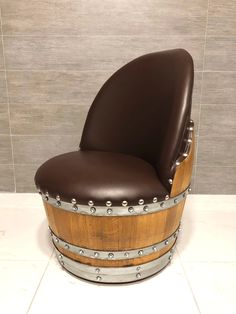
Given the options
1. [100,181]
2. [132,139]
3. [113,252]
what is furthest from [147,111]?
[113,252]

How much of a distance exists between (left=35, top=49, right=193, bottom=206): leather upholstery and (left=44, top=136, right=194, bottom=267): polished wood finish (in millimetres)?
69

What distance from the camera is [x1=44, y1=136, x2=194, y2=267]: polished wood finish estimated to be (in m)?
1.05

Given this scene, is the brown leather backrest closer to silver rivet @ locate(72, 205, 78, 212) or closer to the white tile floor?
silver rivet @ locate(72, 205, 78, 212)

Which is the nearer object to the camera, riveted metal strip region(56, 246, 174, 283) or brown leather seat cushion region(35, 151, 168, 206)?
brown leather seat cushion region(35, 151, 168, 206)

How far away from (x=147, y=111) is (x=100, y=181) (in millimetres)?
461

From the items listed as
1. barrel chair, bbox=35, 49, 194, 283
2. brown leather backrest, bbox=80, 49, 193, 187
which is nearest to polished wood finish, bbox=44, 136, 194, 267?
barrel chair, bbox=35, 49, 194, 283

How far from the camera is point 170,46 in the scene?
165 centimetres

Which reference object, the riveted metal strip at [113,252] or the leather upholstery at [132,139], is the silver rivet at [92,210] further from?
the riveted metal strip at [113,252]

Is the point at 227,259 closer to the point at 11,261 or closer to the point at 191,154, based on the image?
the point at 191,154

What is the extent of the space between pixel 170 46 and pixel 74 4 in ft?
1.84

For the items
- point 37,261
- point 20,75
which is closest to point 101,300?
point 37,261

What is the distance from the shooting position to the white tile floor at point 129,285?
1.06 m

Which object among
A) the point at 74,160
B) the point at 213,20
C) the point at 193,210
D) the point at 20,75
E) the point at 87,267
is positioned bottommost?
the point at 193,210

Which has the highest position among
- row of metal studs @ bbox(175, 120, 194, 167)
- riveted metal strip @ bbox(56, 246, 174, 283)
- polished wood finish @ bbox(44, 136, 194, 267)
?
row of metal studs @ bbox(175, 120, 194, 167)
